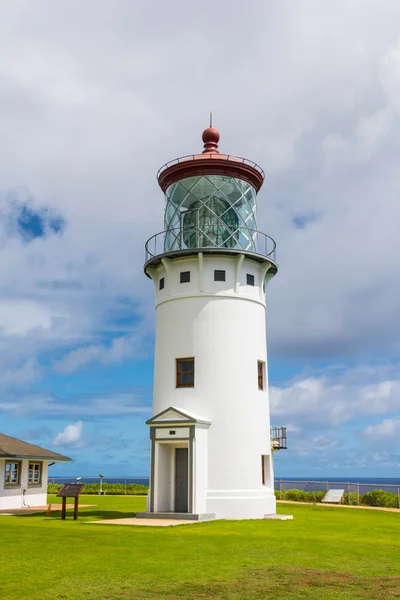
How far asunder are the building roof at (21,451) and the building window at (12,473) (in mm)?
678

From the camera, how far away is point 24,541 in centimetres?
1573

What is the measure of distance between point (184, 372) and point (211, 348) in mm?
1495

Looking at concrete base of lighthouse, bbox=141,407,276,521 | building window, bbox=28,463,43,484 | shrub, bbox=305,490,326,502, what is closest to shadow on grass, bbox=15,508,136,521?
concrete base of lighthouse, bbox=141,407,276,521

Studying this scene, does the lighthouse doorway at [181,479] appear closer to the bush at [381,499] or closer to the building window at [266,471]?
the building window at [266,471]

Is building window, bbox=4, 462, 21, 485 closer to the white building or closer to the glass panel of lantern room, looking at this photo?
the white building

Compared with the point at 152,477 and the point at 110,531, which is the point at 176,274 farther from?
the point at 110,531

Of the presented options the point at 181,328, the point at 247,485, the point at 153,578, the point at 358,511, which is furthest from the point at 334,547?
the point at 358,511

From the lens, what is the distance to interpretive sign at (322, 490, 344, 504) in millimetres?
34844

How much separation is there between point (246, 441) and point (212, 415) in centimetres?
166

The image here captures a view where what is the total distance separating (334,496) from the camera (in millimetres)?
35219

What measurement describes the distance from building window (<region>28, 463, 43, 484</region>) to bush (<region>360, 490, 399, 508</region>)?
17.1 meters

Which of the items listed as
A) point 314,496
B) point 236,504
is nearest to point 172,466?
point 236,504

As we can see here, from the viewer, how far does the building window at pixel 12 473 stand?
29.4 meters

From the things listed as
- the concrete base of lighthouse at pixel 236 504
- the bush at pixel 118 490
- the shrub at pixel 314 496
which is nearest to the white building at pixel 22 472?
the concrete base of lighthouse at pixel 236 504
